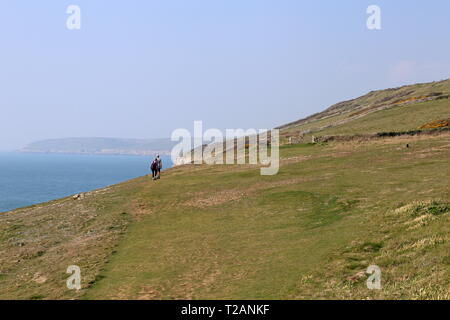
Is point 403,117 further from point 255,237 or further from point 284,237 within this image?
point 255,237

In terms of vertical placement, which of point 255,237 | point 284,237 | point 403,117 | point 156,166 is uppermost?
point 403,117

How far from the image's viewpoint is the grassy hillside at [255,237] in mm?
17703

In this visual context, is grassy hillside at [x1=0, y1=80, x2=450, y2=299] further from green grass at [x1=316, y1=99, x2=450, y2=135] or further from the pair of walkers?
green grass at [x1=316, y1=99, x2=450, y2=135]

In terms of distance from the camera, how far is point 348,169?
43.4 metres

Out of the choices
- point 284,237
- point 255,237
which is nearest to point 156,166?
point 255,237

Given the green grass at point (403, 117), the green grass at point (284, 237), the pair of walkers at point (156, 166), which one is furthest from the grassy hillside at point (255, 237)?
the green grass at point (403, 117)

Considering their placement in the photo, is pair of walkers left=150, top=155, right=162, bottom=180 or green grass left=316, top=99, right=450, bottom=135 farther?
green grass left=316, top=99, right=450, bottom=135

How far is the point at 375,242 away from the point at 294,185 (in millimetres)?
17777

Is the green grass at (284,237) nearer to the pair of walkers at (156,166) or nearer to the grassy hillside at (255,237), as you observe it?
the grassy hillside at (255,237)

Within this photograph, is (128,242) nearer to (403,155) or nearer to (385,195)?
(385,195)

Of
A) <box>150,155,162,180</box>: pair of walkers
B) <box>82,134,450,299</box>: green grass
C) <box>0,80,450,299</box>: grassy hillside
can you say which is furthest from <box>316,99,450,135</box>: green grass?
<box>150,155,162,180</box>: pair of walkers

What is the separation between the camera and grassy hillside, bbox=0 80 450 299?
17.7m

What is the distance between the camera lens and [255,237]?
83.7 feet
